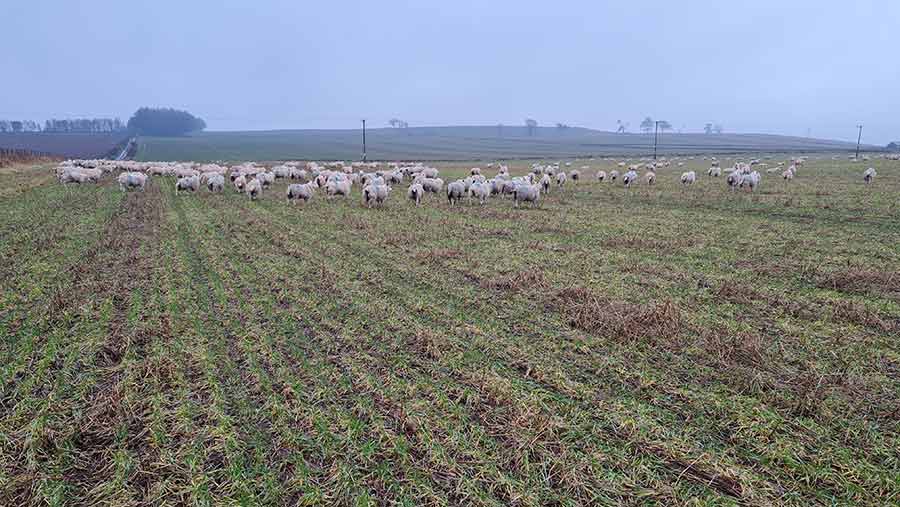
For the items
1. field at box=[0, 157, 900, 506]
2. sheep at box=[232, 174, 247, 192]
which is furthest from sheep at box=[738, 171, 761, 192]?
sheep at box=[232, 174, 247, 192]

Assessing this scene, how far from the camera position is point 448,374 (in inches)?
258

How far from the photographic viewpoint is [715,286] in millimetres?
10227

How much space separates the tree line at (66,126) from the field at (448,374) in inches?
8269

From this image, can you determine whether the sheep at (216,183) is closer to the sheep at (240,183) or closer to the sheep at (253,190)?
the sheep at (240,183)

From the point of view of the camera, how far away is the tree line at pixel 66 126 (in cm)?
17550

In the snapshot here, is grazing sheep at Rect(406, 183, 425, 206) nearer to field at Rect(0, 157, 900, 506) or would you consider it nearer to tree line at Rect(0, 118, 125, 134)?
field at Rect(0, 157, 900, 506)

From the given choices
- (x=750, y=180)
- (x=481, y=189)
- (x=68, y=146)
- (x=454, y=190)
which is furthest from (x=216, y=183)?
(x=68, y=146)

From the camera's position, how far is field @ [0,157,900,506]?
4.57m

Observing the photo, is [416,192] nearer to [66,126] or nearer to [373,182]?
[373,182]

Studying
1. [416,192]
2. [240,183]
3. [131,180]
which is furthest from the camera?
[131,180]

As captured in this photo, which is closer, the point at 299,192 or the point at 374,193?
the point at 374,193

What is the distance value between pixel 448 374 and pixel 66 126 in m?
236

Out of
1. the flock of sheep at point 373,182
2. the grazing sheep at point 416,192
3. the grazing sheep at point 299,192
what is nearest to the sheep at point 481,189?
the flock of sheep at point 373,182

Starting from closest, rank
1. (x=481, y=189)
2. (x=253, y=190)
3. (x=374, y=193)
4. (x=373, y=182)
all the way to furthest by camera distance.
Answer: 1. (x=374, y=193)
2. (x=481, y=189)
3. (x=253, y=190)
4. (x=373, y=182)
